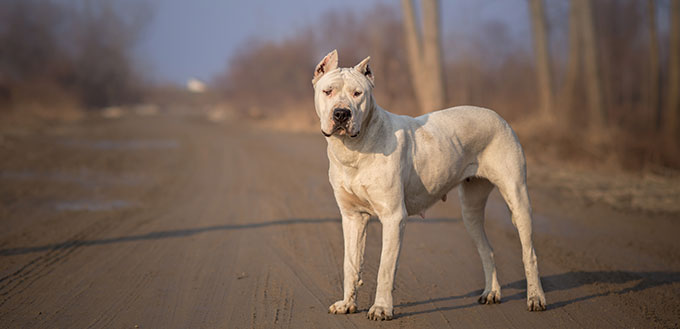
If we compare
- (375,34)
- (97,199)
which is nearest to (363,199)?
(97,199)

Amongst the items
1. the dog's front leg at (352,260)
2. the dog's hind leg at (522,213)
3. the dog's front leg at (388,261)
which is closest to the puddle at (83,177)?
the dog's front leg at (352,260)

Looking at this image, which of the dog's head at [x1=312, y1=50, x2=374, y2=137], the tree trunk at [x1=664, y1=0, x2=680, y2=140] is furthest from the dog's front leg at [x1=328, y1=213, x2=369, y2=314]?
the tree trunk at [x1=664, y1=0, x2=680, y2=140]

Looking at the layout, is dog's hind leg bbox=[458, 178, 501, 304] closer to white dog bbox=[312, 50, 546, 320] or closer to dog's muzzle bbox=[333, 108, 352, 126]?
white dog bbox=[312, 50, 546, 320]

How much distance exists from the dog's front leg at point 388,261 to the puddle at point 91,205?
20.1ft

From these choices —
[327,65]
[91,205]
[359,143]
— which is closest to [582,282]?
[359,143]

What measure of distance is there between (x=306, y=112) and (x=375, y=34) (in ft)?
17.7

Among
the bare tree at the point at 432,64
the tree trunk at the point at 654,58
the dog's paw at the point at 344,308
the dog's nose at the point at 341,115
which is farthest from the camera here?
the tree trunk at the point at 654,58

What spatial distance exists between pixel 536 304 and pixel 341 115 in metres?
2.23

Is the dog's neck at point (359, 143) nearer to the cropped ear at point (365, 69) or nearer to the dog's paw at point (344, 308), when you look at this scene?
the cropped ear at point (365, 69)

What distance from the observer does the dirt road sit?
418 centimetres

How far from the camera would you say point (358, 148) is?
4.01 m

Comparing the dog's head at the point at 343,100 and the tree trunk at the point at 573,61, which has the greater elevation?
the dog's head at the point at 343,100

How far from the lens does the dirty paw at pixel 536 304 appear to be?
168 inches

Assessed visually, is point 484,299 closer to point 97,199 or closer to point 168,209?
point 168,209
